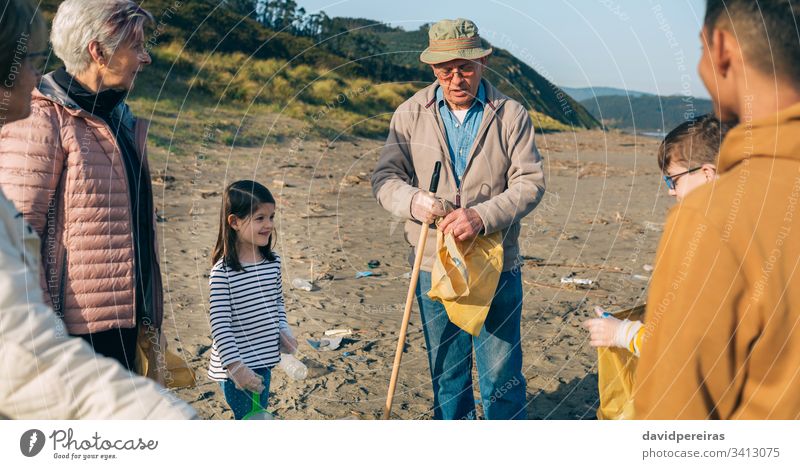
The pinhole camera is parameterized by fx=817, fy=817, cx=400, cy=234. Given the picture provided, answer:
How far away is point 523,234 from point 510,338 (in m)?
6.43

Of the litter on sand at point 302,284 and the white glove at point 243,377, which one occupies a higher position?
the white glove at point 243,377

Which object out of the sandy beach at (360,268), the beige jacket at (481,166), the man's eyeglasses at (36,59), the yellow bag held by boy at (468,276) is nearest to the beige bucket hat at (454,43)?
the beige jacket at (481,166)

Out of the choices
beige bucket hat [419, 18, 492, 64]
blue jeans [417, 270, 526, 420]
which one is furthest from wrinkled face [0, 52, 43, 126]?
blue jeans [417, 270, 526, 420]

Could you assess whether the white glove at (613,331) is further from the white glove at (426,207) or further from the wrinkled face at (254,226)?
the wrinkled face at (254,226)

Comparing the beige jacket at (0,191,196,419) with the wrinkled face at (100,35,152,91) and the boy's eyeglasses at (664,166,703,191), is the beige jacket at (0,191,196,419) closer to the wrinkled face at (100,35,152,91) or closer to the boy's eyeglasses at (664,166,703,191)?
the wrinkled face at (100,35,152,91)

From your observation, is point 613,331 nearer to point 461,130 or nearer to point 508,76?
point 461,130

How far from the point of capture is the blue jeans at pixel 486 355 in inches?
159

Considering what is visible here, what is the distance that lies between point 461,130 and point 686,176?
1.09 metres

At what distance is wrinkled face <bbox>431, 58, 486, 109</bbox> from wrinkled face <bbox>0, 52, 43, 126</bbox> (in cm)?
190

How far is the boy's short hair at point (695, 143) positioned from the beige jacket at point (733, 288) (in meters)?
1.50

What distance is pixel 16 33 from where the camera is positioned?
6.49 feet
